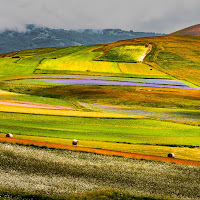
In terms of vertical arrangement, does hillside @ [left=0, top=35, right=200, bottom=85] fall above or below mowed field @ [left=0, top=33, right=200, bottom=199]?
above

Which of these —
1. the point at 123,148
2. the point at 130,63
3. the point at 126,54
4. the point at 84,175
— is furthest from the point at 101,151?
the point at 126,54

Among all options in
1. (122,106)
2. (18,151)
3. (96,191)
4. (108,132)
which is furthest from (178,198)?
(122,106)

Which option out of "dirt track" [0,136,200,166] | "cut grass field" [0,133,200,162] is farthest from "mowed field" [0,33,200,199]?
"dirt track" [0,136,200,166]

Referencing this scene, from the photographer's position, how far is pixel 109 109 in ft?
219

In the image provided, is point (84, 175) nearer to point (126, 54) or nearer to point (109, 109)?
point (109, 109)

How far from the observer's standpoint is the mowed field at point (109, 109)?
88.3 ft

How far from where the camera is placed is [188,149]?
36656mm

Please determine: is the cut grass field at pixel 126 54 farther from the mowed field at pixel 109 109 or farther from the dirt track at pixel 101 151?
the dirt track at pixel 101 151

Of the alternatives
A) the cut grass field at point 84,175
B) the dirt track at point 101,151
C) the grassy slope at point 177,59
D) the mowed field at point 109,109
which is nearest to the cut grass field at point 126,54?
the mowed field at point 109,109

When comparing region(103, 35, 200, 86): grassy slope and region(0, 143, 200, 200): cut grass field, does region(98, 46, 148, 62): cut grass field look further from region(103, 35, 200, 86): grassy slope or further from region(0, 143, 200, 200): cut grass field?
region(0, 143, 200, 200): cut grass field

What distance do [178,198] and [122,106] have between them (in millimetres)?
51446

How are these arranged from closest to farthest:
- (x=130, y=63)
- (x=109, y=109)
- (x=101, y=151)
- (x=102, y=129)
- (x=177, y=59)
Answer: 1. (x=101, y=151)
2. (x=102, y=129)
3. (x=109, y=109)
4. (x=130, y=63)
5. (x=177, y=59)

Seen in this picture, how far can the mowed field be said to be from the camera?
26.9m

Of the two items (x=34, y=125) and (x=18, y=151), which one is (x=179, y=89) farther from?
(x=18, y=151)
